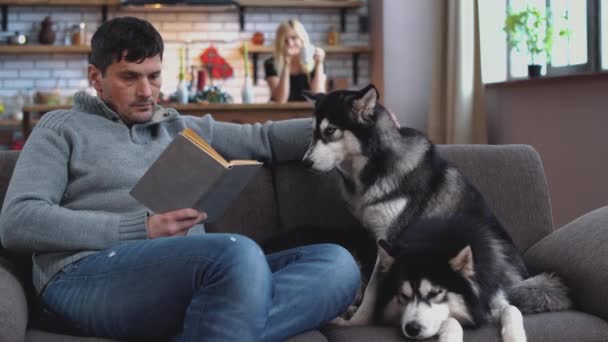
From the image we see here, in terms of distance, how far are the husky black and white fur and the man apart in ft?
0.45

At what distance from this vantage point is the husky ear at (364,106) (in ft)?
7.27

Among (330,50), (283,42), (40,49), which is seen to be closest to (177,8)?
(40,49)

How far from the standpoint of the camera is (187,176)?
5.87 ft

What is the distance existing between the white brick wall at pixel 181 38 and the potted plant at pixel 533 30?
2769mm

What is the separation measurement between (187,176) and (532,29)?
10.8 feet

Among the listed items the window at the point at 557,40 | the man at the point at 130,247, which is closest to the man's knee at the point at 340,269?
the man at the point at 130,247

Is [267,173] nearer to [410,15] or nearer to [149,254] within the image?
[149,254]

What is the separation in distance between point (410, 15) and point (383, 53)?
1.53 feet

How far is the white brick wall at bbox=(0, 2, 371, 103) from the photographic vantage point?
704 centimetres

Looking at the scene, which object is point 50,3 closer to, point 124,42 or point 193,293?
point 124,42

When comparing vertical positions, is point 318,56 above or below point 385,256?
above

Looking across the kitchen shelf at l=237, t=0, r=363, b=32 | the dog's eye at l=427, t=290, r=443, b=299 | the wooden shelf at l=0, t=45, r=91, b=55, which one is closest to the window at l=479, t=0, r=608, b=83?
the kitchen shelf at l=237, t=0, r=363, b=32

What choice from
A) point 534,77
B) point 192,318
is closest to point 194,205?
point 192,318

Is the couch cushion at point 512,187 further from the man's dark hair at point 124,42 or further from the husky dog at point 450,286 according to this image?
the man's dark hair at point 124,42
